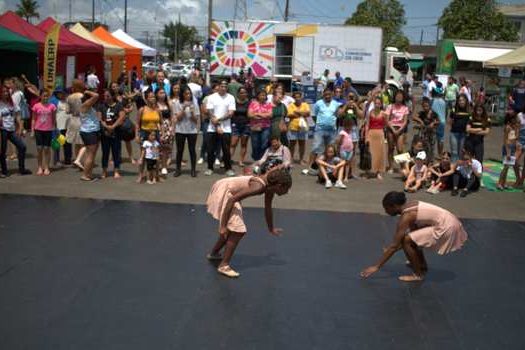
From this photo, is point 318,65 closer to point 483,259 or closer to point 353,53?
point 353,53

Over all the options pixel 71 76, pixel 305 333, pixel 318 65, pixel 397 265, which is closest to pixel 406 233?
pixel 397 265

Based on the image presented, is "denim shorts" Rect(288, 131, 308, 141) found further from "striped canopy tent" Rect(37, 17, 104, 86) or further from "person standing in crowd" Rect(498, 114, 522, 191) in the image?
"striped canopy tent" Rect(37, 17, 104, 86)

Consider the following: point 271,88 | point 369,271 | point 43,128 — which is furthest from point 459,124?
point 43,128

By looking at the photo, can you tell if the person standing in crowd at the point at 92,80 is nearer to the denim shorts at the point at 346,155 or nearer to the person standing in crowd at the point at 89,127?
the person standing in crowd at the point at 89,127

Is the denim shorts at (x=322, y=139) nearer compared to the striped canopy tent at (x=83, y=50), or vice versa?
the denim shorts at (x=322, y=139)

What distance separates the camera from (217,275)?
20.6 ft

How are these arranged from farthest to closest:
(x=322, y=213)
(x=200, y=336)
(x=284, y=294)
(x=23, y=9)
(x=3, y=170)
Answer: (x=23, y=9) → (x=3, y=170) → (x=322, y=213) → (x=284, y=294) → (x=200, y=336)

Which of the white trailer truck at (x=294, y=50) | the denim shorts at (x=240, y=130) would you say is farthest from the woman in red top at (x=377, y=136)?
the white trailer truck at (x=294, y=50)

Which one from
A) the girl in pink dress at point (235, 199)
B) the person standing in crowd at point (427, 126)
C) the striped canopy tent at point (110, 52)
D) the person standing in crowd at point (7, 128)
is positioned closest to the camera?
the girl in pink dress at point (235, 199)

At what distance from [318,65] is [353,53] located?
5.60 feet

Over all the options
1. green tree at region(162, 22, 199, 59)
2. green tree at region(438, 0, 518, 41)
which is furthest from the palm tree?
green tree at region(438, 0, 518, 41)

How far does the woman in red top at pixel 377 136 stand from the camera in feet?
39.0

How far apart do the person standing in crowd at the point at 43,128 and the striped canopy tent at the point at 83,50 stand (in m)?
8.78

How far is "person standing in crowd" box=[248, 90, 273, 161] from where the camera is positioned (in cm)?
1191
